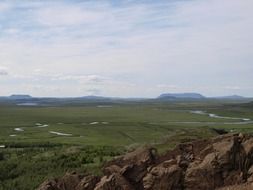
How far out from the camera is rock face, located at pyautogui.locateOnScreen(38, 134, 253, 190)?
26938 mm

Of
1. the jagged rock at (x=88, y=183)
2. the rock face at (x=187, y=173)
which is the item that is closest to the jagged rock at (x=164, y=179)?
the rock face at (x=187, y=173)

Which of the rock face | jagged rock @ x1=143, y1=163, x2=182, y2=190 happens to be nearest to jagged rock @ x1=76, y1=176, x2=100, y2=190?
the rock face

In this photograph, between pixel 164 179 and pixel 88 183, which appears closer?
pixel 164 179

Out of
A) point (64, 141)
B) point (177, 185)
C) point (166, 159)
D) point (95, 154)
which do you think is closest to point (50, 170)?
point (95, 154)

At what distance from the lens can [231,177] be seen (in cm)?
2698

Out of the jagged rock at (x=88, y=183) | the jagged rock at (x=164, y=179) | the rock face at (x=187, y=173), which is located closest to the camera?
the rock face at (x=187, y=173)

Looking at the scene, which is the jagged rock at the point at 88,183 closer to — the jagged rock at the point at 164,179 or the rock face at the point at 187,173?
the rock face at the point at 187,173

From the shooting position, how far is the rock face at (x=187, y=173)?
2694cm

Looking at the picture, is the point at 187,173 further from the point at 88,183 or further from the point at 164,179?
the point at 88,183

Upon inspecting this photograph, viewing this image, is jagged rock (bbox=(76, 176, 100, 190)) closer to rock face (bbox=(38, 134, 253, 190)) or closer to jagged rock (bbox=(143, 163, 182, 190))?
rock face (bbox=(38, 134, 253, 190))

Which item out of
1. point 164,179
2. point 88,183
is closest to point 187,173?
point 164,179

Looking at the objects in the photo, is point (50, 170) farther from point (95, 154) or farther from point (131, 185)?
point (131, 185)

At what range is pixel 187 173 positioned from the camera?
1076 inches

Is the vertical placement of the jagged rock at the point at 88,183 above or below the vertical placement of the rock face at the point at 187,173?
below
